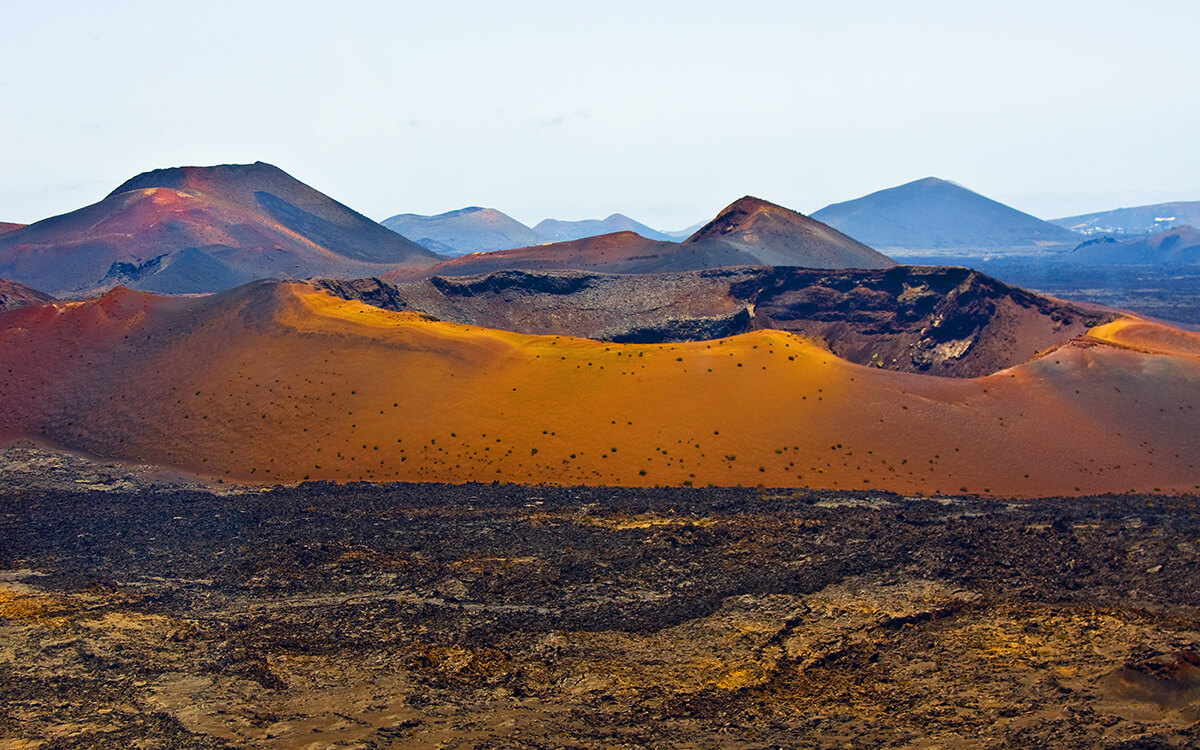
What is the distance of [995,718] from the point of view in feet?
58.2

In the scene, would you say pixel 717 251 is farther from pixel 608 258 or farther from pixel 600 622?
pixel 600 622

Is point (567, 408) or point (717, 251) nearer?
point (567, 408)

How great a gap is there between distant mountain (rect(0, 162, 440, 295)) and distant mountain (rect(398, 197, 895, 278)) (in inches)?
996

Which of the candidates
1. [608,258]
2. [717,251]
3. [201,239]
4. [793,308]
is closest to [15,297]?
[201,239]

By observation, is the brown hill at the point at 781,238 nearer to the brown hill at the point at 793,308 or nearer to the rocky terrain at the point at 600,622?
the brown hill at the point at 793,308

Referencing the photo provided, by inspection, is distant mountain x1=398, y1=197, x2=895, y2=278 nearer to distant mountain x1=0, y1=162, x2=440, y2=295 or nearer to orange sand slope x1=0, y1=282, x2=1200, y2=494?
distant mountain x1=0, y1=162, x2=440, y2=295

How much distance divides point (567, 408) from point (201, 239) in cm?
11484

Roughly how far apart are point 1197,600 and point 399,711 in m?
20.1

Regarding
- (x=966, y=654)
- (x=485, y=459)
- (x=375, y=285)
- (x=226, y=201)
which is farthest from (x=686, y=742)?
(x=226, y=201)

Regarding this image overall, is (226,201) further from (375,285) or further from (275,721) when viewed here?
(275,721)

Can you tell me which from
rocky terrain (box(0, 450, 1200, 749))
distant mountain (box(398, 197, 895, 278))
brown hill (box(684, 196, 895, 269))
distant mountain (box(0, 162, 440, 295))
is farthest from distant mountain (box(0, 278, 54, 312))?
brown hill (box(684, 196, 895, 269))

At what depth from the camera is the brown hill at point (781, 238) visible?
111 meters

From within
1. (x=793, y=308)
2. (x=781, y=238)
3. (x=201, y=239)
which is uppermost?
(x=201, y=239)

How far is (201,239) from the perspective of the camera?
137 meters
